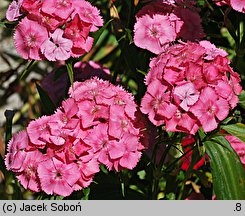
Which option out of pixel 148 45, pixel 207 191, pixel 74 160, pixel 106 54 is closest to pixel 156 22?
pixel 148 45

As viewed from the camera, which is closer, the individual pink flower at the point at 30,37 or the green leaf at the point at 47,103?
the individual pink flower at the point at 30,37

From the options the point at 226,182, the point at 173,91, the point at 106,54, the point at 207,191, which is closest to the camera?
the point at 173,91

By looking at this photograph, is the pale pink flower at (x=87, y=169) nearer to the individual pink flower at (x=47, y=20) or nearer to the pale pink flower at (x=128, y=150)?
the pale pink flower at (x=128, y=150)

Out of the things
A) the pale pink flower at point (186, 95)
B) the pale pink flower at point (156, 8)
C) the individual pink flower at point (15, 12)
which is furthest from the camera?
the pale pink flower at point (156, 8)

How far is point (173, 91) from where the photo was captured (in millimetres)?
1261

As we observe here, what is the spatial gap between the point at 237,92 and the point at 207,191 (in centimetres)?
64

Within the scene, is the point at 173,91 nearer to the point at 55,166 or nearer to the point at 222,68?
the point at 222,68

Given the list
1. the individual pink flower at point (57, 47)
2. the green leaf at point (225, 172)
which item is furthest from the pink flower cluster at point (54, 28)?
the green leaf at point (225, 172)

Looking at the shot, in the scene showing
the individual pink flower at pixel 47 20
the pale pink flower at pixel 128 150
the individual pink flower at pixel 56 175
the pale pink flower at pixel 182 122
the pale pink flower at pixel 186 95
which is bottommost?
the individual pink flower at pixel 56 175

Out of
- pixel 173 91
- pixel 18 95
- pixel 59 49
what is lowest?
pixel 173 91

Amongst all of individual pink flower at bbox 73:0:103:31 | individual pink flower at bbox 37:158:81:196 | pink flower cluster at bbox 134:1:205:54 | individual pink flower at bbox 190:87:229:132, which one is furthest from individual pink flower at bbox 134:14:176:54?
individual pink flower at bbox 37:158:81:196

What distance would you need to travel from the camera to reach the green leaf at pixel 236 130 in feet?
4.63

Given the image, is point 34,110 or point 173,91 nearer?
point 173,91

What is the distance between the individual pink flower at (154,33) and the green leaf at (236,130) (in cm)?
23
